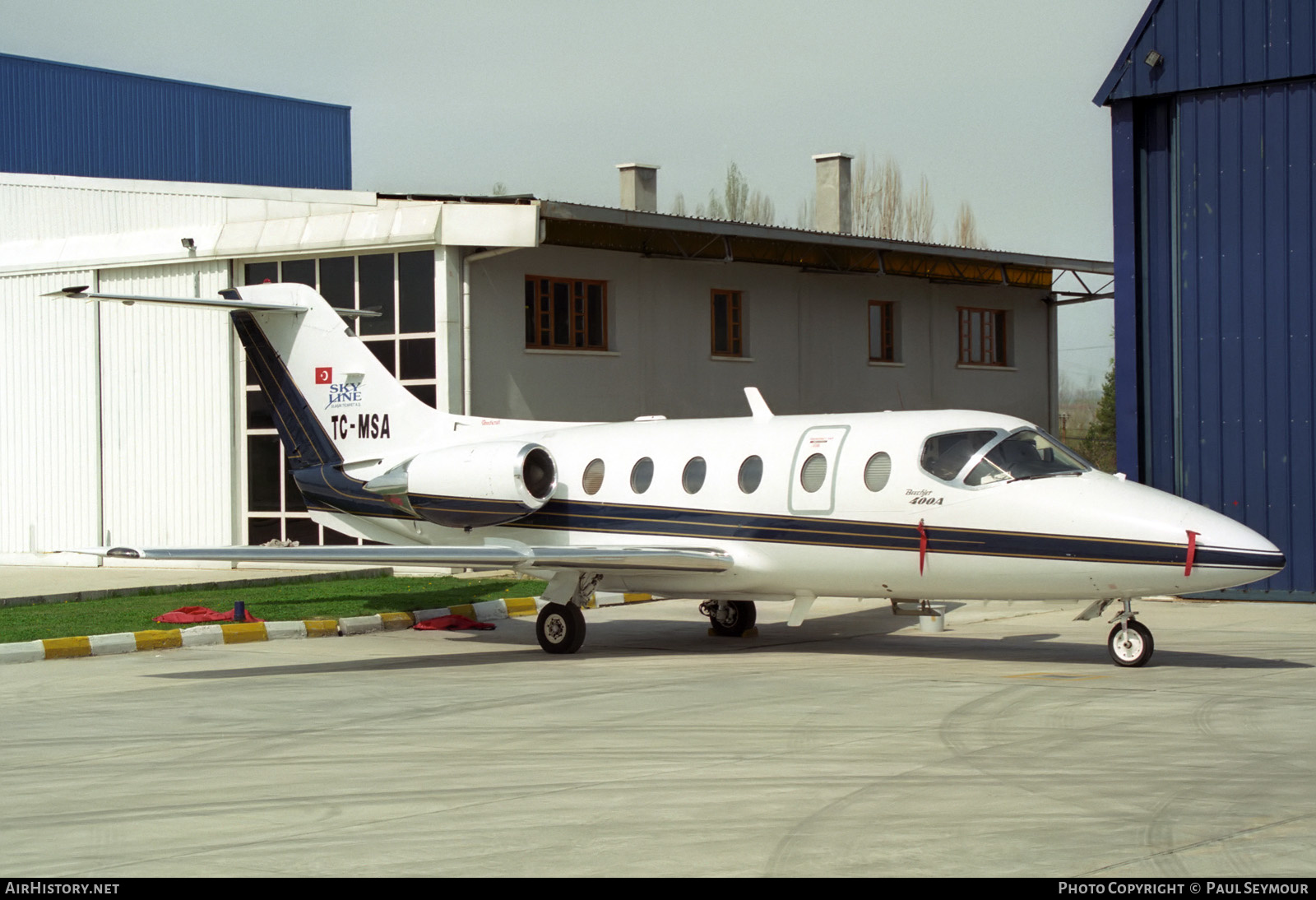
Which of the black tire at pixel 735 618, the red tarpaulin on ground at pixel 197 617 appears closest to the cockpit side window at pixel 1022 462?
the black tire at pixel 735 618

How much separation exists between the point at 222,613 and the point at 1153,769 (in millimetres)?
11974

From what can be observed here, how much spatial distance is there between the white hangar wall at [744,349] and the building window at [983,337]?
209mm

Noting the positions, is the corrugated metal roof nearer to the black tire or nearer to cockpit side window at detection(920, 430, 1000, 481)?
cockpit side window at detection(920, 430, 1000, 481)

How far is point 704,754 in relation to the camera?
911 centimetres

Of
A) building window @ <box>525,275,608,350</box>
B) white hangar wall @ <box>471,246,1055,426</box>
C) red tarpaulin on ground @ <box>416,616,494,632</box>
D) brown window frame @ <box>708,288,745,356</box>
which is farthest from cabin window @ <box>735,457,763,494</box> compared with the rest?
brown window frame @ <box>708,288,745,356</box>

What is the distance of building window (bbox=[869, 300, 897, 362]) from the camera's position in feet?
99.3

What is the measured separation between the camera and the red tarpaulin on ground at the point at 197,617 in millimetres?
16781

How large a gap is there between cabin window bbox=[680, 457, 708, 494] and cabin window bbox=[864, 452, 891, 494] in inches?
71.8

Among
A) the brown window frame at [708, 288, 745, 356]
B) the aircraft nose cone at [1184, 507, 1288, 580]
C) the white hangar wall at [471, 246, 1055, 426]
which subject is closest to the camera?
the aircraft nose cone at [1184, 507, 1288, 580]

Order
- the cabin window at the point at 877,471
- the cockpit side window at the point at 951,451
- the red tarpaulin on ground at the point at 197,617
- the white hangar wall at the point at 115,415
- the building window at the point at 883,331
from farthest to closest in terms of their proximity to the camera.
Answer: the building window at the point at 883,331 < the white hangar wall at the point at 115,415 < the red tarpaulin on ground at the point at 197,617 < the cabin window at the point at 877,471 < the cockpit side window at the point at 951,451

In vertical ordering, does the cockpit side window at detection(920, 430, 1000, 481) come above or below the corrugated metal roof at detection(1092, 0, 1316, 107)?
below

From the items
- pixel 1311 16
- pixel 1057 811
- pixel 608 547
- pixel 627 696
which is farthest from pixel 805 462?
pixel 1311 16

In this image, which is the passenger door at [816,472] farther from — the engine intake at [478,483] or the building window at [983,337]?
the building window at [983,337]

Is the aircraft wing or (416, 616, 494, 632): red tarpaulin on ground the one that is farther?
(416, 616, 494, 632): red tarpaulin on ground
